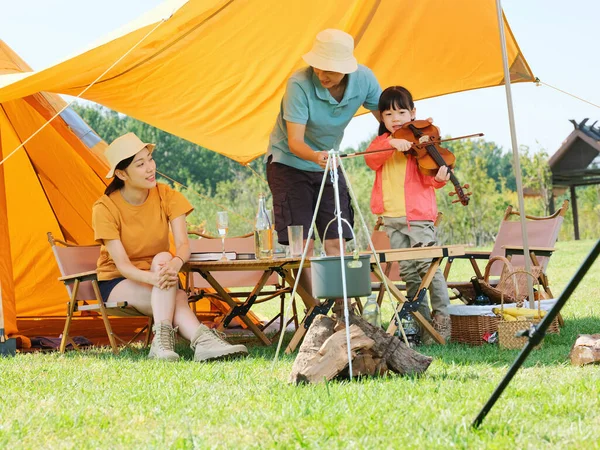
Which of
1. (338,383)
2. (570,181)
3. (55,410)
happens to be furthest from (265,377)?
(570,181)

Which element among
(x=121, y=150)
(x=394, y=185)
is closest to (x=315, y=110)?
(x=394, y=185)

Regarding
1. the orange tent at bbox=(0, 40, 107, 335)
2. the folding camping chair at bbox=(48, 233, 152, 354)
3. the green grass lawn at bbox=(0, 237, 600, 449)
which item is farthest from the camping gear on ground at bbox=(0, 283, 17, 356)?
the orange tent at bbox=(0, 40, 107, 335)

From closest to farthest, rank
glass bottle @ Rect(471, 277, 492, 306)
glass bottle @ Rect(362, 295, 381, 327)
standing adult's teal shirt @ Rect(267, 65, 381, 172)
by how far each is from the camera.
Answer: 1. glass bottle @ Rect(362, 295, 381, 327)
2. standing adult's teal shirt @ Rect(267, 65, 381, 172)
3. glass bottle @ Rect(471, 277, 492, 306)

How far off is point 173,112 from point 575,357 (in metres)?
3.26

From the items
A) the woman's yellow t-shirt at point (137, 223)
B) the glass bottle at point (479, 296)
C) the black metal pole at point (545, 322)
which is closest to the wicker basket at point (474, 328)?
the glass bottle at point (479, 296)

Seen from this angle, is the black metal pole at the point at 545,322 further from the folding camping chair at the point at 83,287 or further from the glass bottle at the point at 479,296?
the folding camping chair at the point at 83,287

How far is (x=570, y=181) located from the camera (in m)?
21.4

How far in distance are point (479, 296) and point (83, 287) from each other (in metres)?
2.13

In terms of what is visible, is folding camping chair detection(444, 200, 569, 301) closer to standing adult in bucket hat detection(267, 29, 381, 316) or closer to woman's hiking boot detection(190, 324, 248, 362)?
standing adult in bucket hat detection(267, 29, 381, 316)

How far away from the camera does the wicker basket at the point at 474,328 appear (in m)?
4.25

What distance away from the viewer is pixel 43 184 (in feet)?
19.7

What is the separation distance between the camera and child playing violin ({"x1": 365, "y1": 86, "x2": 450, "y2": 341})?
443 cm

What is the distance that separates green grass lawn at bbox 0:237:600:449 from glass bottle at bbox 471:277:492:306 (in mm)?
874

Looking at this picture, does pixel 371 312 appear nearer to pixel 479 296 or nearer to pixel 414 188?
pixel 414 188
